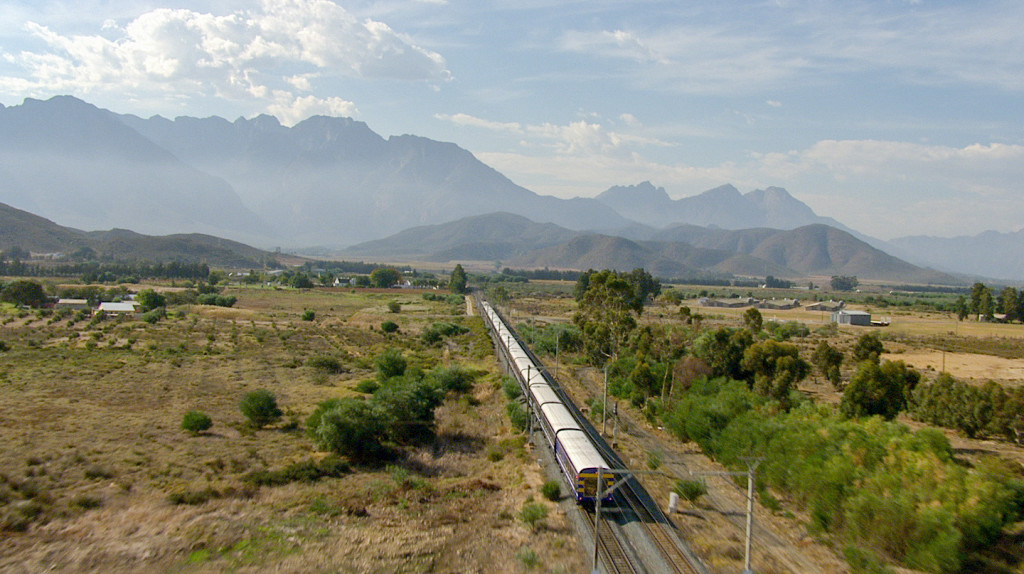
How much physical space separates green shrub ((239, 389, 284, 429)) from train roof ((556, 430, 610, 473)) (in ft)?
68.3

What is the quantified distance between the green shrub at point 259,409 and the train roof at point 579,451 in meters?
20.8

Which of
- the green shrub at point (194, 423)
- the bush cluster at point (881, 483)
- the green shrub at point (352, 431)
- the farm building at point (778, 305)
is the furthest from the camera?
the farm building at point (778, 305)

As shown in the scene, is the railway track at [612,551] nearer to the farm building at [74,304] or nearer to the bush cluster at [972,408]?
the bush cluster at [972,408]

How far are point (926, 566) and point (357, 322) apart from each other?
91.8 m

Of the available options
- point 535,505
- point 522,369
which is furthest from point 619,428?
point 535,505

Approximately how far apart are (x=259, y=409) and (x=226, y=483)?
36.7 feet

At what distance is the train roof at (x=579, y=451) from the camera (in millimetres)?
24906

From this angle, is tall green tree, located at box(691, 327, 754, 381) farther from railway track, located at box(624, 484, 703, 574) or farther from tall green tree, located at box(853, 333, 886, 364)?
railway track, located at box(624, 484, 703, 574)

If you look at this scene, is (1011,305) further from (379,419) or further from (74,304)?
(74,304)

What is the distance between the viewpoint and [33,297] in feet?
353

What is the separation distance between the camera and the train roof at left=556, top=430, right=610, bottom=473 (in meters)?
24.9

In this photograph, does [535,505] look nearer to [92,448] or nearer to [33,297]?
[92,448]

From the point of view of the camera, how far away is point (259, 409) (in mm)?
38375

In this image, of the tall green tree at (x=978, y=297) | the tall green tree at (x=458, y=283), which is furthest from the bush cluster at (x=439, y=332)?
the tall green tree at (x=978, y=297)
